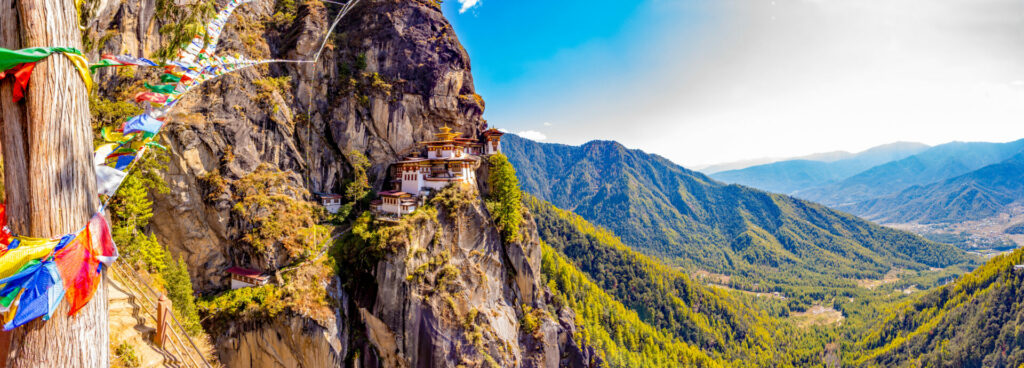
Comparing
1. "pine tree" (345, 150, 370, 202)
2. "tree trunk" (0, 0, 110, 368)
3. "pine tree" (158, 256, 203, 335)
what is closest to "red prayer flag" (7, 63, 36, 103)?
"tree trunk" (0, 0, 110, 368)

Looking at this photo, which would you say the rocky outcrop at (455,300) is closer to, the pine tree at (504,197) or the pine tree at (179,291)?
the pine tree at (504,197)

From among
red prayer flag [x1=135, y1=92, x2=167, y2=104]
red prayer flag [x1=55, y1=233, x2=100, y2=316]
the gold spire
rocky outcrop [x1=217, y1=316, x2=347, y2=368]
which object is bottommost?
rocky outcrop [x1=217, y1=316, x2=347, y2=368]

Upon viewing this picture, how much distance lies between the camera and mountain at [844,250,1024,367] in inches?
3093

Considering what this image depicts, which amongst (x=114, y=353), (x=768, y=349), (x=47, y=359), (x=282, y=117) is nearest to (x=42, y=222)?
(x=47, y=359)

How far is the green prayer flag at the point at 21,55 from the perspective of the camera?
282 centimetres

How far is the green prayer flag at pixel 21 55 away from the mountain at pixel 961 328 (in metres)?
132

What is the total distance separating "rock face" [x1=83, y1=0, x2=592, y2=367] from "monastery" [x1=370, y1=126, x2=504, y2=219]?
2.69 m

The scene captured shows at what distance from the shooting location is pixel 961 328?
8681cm

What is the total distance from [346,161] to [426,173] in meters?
9.54

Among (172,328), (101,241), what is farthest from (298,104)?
(101,241)

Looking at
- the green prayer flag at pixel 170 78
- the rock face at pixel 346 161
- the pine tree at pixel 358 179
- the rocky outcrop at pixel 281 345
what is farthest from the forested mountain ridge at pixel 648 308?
the green prayer flag at pixel 170 78

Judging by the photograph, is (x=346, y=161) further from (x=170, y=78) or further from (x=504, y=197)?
(x=170, y=78)

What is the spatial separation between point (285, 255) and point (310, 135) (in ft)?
45.6

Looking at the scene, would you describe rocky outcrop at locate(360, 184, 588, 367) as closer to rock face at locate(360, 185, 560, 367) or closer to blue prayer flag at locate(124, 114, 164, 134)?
rock face at locate(360, 185, 560, 367)
